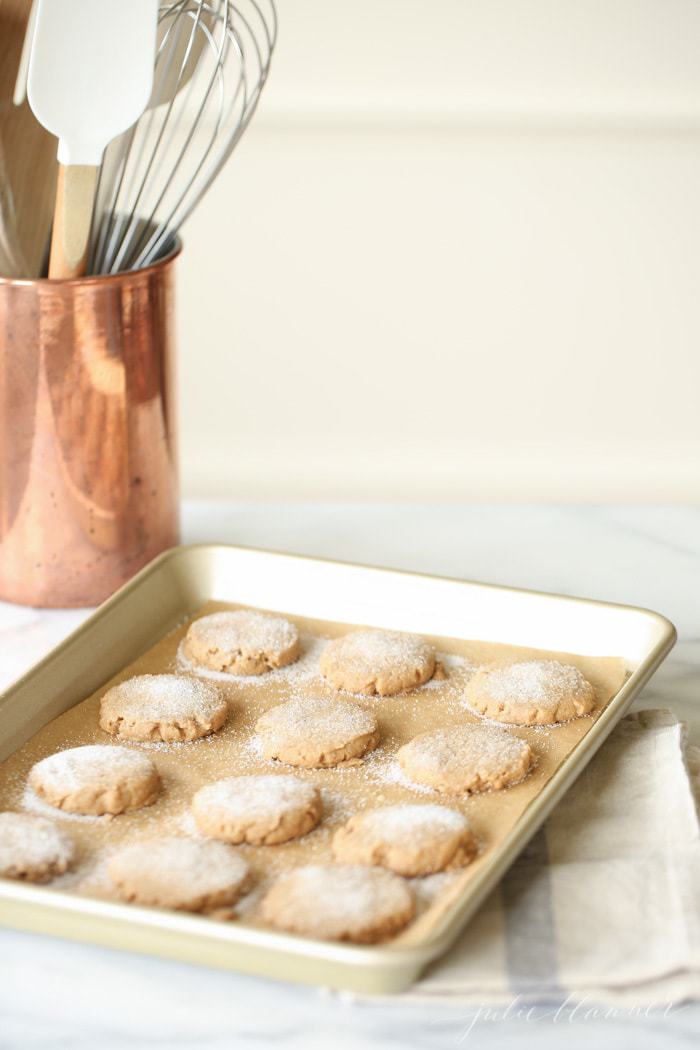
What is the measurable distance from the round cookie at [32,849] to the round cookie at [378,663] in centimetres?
21

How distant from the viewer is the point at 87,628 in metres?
0.79

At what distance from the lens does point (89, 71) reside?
2.58ft

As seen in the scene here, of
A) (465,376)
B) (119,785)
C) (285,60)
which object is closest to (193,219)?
(285,60)

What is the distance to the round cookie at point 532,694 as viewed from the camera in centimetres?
74

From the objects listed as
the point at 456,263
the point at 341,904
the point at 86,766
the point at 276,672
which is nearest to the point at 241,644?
the point at 276,672

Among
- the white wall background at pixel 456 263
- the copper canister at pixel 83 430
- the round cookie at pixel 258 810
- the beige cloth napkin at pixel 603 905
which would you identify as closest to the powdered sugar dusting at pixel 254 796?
the round cookie at pixel 258 810

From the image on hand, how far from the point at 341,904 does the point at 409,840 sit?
6cm

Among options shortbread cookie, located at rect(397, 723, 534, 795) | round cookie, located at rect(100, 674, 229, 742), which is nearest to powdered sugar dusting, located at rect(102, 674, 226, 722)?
round cookie, located at rect(100, 674, 229, 742)

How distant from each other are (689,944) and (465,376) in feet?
3.61

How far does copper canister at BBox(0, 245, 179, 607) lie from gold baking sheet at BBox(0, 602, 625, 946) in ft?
0.30

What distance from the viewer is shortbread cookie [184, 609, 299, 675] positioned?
80cm

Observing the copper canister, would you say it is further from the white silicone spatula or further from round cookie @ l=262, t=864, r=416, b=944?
round cookie @ l=262, t=864, r=416, b=944

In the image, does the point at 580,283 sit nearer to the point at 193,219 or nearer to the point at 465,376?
the point at 465,376

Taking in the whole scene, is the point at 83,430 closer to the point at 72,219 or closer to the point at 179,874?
the point at 72,219
